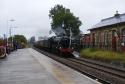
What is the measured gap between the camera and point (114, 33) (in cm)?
5053

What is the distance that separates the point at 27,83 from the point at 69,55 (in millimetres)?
32013

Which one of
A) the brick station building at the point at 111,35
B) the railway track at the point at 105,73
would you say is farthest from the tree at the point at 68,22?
the railway track at the point at 105,73

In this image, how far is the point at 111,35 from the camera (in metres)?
50.7

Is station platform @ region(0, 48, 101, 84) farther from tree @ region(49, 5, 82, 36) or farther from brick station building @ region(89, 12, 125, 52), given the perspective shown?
tree @ region(49, 5, 82, 36)

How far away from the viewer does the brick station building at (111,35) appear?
41.1 m

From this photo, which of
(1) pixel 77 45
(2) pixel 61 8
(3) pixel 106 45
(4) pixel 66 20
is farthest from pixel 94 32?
(2) pixel 61 8

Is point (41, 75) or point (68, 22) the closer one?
point (41, 75)

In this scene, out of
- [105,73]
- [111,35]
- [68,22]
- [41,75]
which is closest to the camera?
[41,75]

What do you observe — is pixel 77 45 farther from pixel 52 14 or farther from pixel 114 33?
pixel 52 14

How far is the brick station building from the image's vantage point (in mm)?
41116

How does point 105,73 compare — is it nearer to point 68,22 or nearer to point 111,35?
point 111,35

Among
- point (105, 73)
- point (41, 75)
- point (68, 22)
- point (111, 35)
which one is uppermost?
point (68, 22)

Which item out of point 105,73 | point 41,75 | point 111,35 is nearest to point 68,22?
point 111,35

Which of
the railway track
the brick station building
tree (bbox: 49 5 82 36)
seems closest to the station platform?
the railway track
